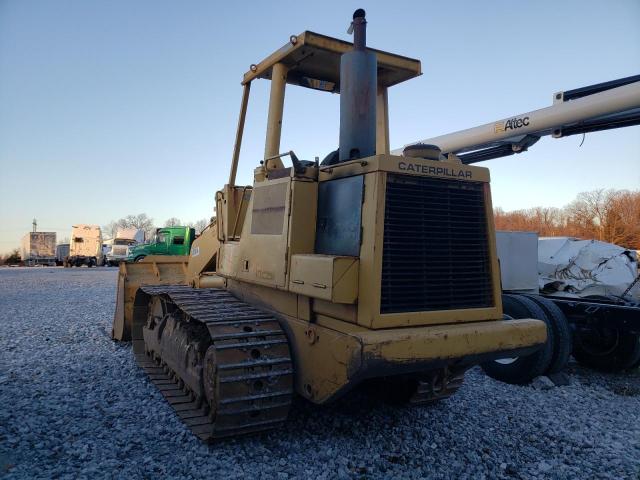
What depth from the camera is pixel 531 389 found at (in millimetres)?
5996

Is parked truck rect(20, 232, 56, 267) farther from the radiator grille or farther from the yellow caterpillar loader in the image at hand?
the radiator grille

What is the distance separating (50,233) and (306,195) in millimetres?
44633

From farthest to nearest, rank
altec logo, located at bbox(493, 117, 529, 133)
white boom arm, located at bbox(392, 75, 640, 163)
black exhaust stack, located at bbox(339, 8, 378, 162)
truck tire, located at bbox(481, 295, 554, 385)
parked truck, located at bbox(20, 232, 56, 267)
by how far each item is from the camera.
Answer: parked truck, located at bbox(20, 232, 56, 267)
altec logo, located at bbox(493, 117, 529, 133)
white boom arm, located at bbox(392, 75, 640, 163)
truck tire, located at bbox(481, 295, 554, 385)
black exhaust stack, located at bbox(339, 8, 378, 162)

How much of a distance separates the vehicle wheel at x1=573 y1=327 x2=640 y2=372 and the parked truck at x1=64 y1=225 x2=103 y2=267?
1439 inches

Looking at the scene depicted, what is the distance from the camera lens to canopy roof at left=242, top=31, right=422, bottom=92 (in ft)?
14.4

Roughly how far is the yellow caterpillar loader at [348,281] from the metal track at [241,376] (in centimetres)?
1

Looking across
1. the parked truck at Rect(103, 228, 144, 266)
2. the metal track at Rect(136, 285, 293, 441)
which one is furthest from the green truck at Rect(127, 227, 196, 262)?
the metal track at Rect(136, 285, 293, 441)

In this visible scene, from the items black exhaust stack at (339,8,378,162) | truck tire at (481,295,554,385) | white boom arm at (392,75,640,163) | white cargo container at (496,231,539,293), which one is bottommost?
truck tire at (481,295,554,385)

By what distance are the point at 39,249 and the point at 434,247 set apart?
1761 inches

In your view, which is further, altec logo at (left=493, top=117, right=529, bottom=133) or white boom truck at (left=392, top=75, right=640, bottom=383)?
altec logo at (left=493, top=117, right=529, bottom=133)

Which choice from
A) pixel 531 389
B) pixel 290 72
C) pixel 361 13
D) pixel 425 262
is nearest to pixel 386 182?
pixel 425 262

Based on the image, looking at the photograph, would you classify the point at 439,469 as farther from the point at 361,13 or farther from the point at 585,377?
the point at 585,377

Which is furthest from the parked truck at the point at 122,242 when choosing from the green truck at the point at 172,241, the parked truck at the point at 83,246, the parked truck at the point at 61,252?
the green truck at the point at 172,241

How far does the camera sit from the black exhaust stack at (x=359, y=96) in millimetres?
3912
